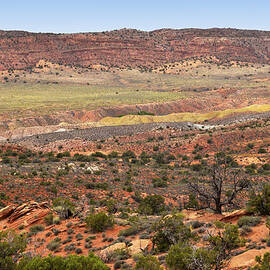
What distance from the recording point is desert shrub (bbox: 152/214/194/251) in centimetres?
1457

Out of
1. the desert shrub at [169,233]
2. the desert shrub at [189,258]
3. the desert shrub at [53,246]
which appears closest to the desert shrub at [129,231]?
the desert shrub at [169,233]

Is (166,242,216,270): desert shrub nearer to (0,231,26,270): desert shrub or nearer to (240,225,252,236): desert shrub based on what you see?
(240,225,252,236): desert shrub

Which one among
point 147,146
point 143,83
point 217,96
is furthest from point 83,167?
point 143,83

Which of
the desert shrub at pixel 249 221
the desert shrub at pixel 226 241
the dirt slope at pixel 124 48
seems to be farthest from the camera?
the dirt slope at pixel 124 48

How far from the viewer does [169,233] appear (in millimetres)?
14516

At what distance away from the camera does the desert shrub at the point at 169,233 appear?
14570 mm

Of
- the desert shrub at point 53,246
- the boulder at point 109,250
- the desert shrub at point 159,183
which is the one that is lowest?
the desert shrub at point 159,183

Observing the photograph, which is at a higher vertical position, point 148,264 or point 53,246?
point 148,264

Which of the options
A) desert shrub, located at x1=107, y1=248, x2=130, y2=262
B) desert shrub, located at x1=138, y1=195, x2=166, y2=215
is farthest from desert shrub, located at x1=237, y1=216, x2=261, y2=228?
desert shrub, located at x1=138, y1=195, x2=166, y2=215

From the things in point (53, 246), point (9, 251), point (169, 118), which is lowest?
point (169, 118)

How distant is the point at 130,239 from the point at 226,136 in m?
39.6

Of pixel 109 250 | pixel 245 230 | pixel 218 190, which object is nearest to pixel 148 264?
pixel 109 250

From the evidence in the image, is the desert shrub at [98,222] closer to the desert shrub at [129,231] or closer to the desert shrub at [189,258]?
the desert shrub at [129,231]

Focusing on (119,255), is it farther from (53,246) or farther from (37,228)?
(37,228)
